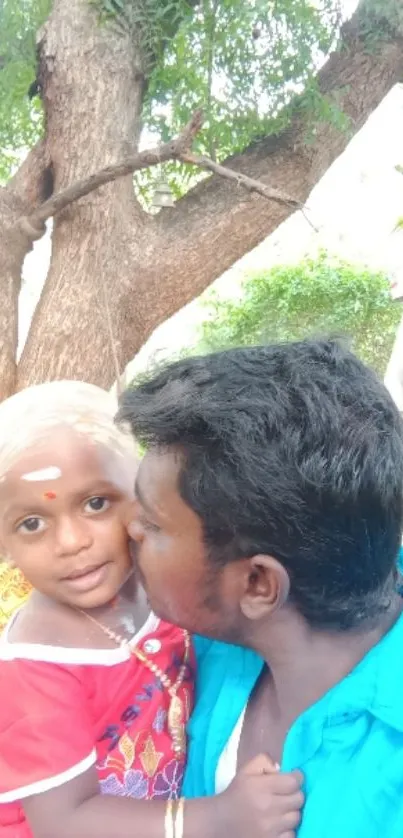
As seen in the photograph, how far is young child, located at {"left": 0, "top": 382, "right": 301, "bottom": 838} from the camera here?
115cm

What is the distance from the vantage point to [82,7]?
3.78 metres

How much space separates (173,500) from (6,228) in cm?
323

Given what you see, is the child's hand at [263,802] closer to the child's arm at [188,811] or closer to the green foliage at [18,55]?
the child's arm at [188,811]

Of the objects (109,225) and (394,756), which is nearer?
(394,756)

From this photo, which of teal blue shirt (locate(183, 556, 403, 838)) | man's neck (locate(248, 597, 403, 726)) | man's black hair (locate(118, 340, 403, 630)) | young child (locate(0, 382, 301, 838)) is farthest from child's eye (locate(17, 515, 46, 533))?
teal blue shirt (locate(183, 556, 403, 838))

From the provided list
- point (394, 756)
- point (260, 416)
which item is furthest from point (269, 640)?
point (260, 416)

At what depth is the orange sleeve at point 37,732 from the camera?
1.15 metres

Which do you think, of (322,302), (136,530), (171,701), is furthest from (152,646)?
(322,302)

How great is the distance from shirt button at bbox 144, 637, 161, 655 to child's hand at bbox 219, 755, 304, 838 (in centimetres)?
30

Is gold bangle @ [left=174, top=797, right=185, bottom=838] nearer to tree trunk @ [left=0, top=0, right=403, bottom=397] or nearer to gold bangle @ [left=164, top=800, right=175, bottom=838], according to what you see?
gold bangle @ [left=164, top=800, right=175, bottom=838]

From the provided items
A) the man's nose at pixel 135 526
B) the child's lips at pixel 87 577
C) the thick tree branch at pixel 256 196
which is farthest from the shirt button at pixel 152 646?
the thick tree branch at pixel 256 196

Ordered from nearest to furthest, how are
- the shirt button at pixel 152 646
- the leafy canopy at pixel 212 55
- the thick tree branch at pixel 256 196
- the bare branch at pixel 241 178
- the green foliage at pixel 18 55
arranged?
the shirt button at pixel 152 646 → the bare branch at pixel 241 178 → the leafy canopy at pixel 212 55 → the green foliage at pixel 18 55 → the thick tree branch at pixel 256 196

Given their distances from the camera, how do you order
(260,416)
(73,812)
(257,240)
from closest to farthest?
1. (260,416)
2. (73,812)
3. (257,240)

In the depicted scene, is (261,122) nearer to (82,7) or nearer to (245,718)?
(82,7)
